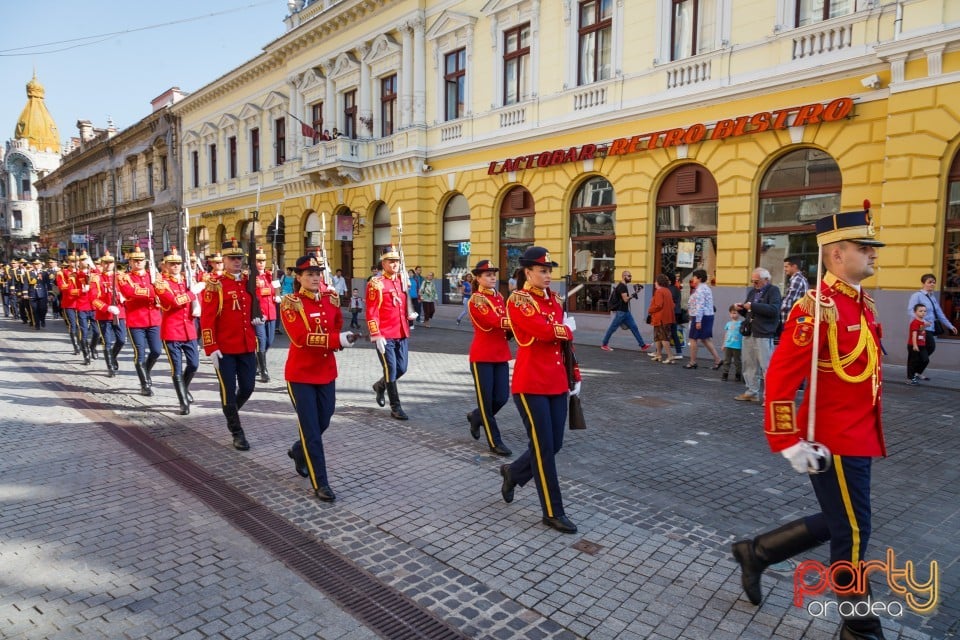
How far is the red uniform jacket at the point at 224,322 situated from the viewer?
6418mm

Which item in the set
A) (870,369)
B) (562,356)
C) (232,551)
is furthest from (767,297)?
(232,551)

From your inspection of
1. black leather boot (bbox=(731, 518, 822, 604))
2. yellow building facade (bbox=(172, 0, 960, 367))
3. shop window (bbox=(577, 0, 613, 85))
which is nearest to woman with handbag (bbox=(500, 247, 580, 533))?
black leather boot (bbox=(731, 518, 822, 604))

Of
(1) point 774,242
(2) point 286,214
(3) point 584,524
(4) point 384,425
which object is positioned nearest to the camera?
(3) point 584,524

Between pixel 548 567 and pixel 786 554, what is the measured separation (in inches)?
53.8

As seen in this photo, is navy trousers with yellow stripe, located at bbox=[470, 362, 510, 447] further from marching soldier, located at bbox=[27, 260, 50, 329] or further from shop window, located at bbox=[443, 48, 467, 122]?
marching soldier, located at bbox=[27, 260, 50, 329]

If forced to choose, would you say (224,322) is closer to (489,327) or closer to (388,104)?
(489,327)

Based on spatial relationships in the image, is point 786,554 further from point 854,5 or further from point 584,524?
point 854,5

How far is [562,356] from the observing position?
4594mm

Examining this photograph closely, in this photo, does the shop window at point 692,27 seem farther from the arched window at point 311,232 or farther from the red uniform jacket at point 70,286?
the arched window at point 311,232

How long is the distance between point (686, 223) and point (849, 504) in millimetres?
13721

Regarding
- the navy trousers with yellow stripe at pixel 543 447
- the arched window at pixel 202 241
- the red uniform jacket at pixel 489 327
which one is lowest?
the navy trousers with yellow stripe at pixel 543 447

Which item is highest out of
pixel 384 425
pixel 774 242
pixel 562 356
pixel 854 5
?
pixel 854 5

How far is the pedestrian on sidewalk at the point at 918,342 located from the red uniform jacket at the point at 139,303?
11.7 m

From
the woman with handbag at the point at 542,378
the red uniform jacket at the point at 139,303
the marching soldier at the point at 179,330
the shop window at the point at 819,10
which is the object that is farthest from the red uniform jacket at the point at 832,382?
the shop window at the point at 819,10
